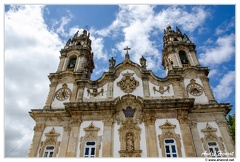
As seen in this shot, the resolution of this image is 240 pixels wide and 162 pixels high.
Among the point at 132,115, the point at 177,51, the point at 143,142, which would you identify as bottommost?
the point at 143,142

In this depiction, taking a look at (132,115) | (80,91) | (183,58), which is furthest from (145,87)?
(183,58)

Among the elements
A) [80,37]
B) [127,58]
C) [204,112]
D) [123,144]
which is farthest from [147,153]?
[80,37]

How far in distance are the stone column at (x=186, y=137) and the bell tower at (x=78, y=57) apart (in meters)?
11.1

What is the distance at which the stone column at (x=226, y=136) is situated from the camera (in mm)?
17047

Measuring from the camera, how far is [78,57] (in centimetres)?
2589

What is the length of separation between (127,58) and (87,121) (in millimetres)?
8675

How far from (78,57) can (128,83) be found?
26.5ft

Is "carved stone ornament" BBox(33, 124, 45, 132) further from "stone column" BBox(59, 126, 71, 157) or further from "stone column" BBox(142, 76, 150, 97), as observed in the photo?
"stone column" BBox(142, 76, 150, 97)

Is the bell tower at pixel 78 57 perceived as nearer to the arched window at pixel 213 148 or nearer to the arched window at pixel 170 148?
the arched window at pixel 170 148

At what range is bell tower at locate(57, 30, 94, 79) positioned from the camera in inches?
965

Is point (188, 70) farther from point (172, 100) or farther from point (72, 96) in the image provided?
point (72, 96)

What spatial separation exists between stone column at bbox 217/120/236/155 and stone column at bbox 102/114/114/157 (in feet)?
30.8

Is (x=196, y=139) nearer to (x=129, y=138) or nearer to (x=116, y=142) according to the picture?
(x=129, y=138)

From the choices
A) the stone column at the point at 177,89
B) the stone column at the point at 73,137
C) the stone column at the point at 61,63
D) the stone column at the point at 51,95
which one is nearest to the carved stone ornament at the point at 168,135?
the stone column at the point at 177,89
